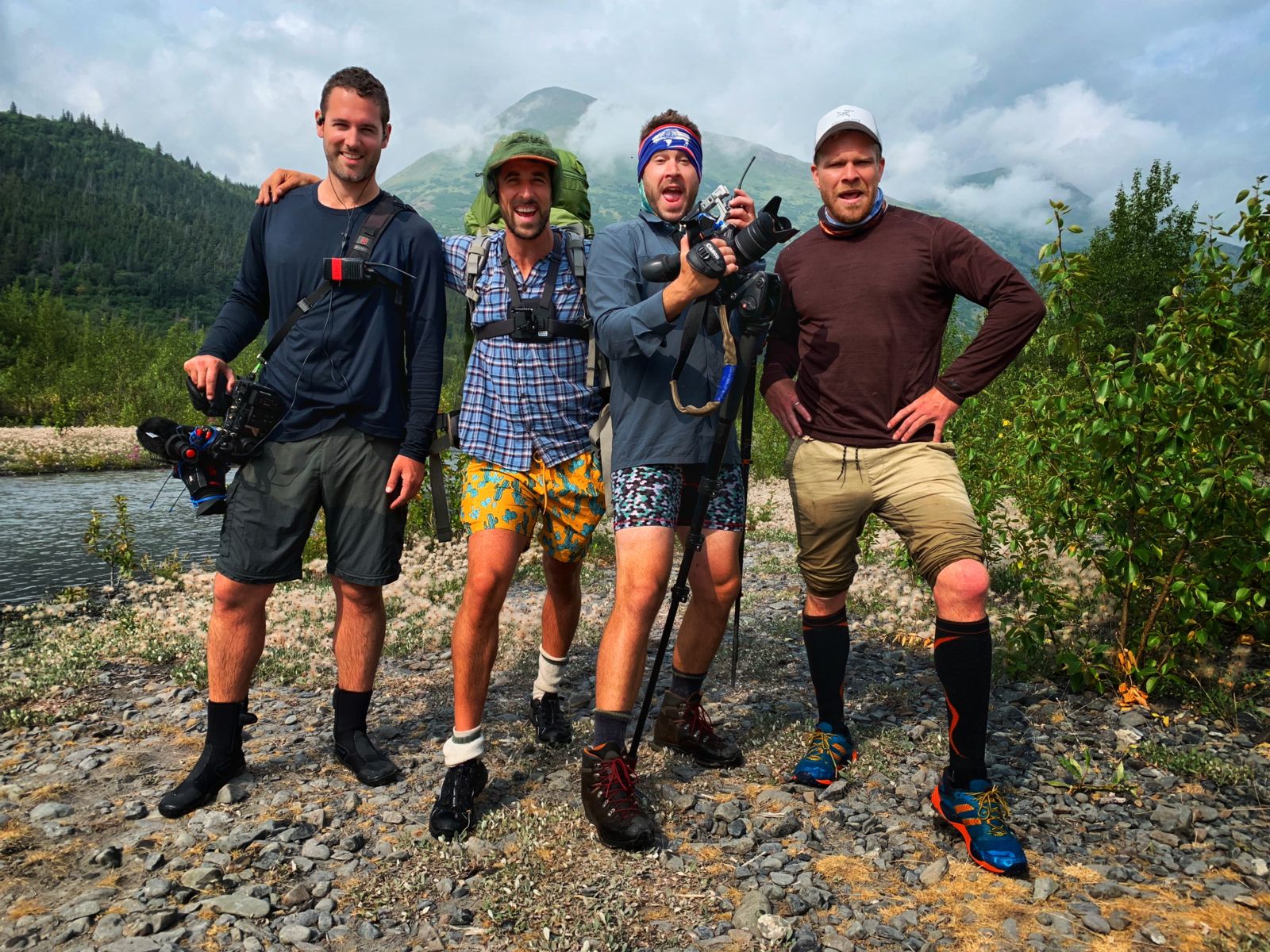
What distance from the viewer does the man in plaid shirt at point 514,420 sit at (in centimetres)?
396

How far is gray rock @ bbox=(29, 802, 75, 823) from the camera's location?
13.0 feet

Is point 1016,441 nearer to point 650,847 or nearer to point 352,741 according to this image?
point 650,847

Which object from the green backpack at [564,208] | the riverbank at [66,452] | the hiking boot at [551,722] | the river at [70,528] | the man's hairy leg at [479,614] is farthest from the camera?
the riverbank at [66,452]

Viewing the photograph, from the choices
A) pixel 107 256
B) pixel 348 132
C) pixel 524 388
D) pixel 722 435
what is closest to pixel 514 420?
pixel 524 388

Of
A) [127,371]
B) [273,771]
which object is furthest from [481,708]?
[127,371]

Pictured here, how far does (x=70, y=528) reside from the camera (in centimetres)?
1555

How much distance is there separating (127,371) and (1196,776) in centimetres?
5574

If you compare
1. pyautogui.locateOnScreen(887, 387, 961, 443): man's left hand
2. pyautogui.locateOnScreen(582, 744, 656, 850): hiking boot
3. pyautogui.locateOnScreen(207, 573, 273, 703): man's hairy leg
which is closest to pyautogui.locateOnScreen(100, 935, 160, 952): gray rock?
pyautogui.locateOnScreen(207, 573, 273, 703): man's hairy leg

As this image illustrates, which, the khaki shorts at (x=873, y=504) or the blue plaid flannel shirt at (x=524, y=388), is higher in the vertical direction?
the blue plaid flannel shirt at (x=524, y=388)

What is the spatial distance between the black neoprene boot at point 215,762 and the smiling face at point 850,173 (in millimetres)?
3903

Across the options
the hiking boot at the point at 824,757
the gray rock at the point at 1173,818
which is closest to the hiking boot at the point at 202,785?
the hiking boot at the point at 824,757

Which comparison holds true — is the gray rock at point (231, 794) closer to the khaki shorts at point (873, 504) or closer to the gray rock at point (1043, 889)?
the khaki shorts at point (873, 504)

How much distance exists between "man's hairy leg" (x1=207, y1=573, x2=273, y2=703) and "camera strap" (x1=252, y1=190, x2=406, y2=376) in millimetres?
1120

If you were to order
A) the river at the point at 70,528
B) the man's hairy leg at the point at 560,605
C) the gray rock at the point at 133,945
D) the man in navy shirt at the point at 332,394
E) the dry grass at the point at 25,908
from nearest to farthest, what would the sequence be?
the gray rock at the point at 133,945
the dry grass at the point at 25,908
the man in navy shirt at the point at 332,394
the man's hairy leg at the point at 560,605
the river at the point at 70,528
